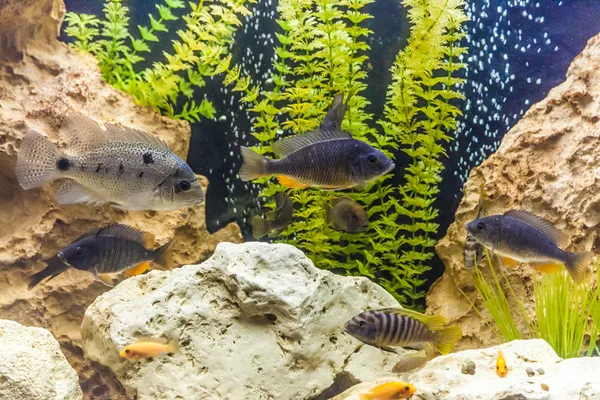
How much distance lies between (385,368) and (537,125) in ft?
7.20

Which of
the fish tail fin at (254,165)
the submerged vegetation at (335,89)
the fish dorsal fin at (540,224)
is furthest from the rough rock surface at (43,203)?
the fish dorsal fin at (540,224)

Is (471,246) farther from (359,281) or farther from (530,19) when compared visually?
(530,19)

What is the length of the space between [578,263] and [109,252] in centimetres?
259

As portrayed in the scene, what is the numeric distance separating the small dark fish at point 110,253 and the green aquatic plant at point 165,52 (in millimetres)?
1854

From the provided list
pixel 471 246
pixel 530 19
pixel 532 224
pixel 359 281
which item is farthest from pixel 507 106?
pixel 359 281

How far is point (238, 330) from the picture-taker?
3318 mm

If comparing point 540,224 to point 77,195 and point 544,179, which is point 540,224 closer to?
point 544,179

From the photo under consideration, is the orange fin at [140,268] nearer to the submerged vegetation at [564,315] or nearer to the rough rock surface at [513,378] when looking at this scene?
the rough rock surface at [513,378]

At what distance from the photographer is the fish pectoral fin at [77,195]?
2.93 metres

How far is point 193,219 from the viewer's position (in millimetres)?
4680

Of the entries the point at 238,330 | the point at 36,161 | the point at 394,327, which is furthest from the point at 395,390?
the point at 36,161

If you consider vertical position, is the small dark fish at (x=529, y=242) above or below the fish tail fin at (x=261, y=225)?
above

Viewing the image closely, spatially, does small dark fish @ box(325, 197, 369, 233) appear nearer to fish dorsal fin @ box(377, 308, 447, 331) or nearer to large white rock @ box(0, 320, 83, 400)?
fish dorsal fin @ box(377, 308, 447, 331)

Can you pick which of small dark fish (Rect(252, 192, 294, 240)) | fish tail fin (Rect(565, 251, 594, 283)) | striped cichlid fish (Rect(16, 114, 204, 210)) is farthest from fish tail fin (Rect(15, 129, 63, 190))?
fish tail fin (Rect(565, 251, 594, 283))
